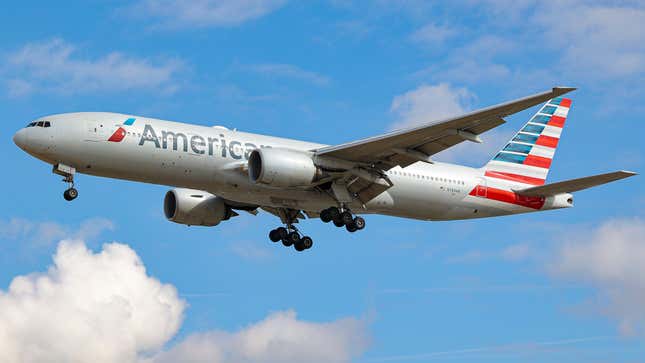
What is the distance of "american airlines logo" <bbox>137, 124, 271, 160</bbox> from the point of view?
36.4 metres

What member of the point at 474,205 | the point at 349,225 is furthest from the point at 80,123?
the point at 474,205

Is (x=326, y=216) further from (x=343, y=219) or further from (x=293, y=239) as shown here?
(x=293, y=239)

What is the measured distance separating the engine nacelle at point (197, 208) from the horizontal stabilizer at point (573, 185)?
42.5 feet

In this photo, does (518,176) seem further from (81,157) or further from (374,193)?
(81,157)

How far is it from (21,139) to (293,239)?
12.9 meters

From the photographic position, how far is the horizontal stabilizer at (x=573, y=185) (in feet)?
124

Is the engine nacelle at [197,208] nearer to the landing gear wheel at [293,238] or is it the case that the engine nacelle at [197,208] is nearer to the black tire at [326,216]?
the landing gear wheel at [293,238]

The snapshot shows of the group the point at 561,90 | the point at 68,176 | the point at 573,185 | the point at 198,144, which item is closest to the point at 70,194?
the point at 68,176

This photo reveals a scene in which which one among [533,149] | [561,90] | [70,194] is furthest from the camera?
[533,149]

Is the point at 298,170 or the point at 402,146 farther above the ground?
the point at 402,146

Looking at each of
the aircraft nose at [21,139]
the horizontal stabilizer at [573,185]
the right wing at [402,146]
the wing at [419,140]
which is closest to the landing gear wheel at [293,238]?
the right wing at [402,146]

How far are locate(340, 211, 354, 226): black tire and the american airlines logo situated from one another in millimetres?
4616

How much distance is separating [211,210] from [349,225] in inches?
281

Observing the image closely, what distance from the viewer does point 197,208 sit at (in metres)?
43.8
